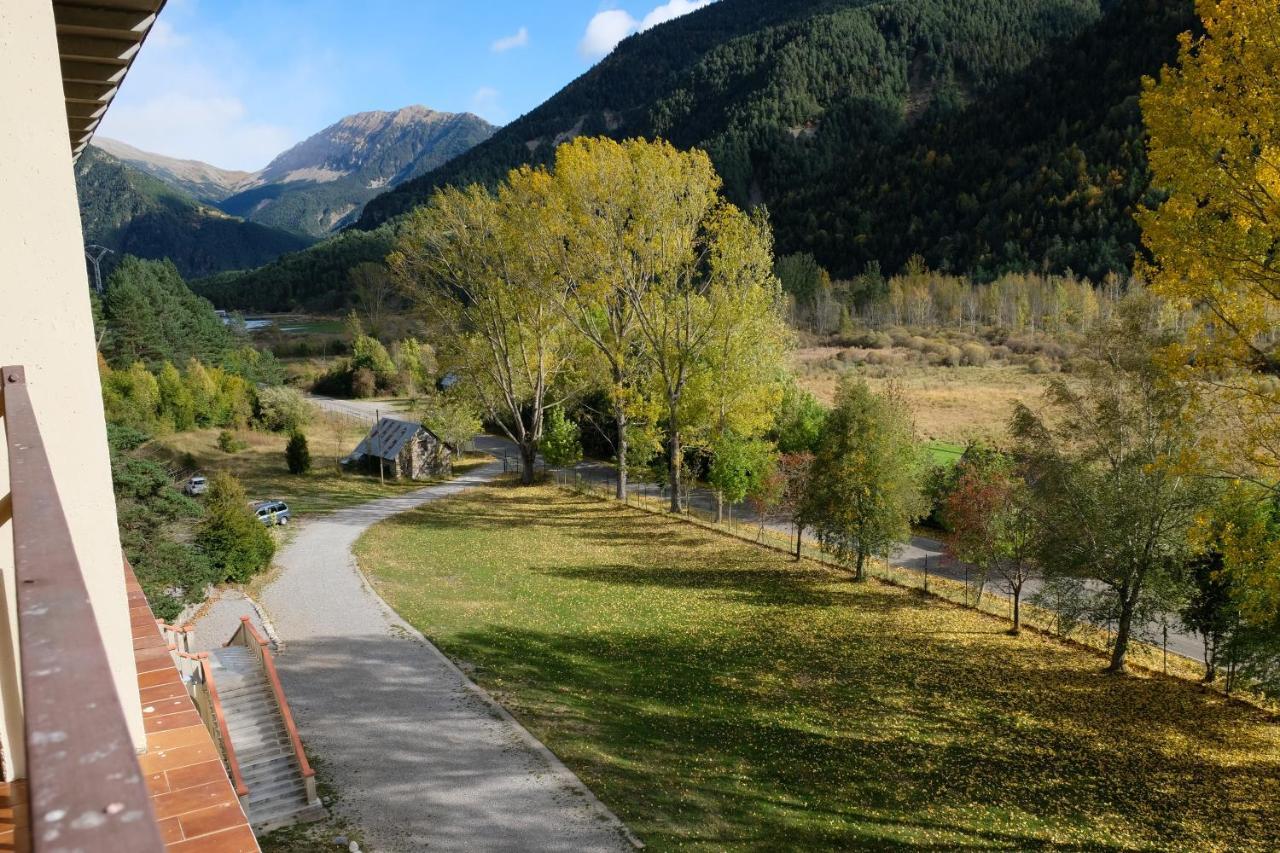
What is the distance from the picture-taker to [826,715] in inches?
→ 593

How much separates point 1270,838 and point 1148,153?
35.1 ft

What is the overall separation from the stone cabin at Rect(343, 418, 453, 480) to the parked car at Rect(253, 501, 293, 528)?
30.1 ft

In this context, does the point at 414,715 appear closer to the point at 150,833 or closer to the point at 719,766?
the point at 719,766

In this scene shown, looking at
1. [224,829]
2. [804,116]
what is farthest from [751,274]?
[804,116]

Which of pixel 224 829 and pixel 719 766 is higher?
pixel 224 829

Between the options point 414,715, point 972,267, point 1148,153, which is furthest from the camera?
point 972,267

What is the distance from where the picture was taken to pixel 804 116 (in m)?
156

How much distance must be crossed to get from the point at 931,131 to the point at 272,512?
144757mm

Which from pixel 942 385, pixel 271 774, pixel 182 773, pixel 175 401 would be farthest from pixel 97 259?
pixel 942 385

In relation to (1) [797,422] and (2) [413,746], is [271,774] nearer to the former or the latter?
(2) [413,746]

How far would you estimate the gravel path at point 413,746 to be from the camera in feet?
36.6

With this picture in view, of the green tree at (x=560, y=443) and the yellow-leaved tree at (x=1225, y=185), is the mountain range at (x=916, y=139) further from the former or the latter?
the yellow-leaved tree at (x=1225, y=185)

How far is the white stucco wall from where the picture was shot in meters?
2.92

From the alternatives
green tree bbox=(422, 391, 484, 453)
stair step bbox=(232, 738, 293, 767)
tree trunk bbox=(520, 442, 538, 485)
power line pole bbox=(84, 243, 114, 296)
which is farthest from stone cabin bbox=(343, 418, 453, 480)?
stair step bbox=(232, 738, 293, 767)
